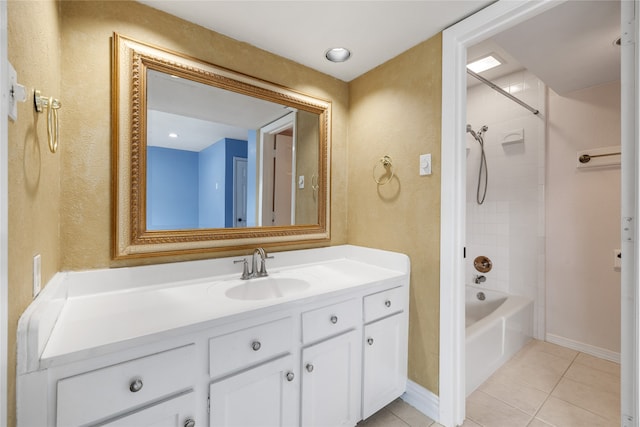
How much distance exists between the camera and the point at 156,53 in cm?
139

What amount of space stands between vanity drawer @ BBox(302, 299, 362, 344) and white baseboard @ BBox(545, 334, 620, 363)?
2.18 metres

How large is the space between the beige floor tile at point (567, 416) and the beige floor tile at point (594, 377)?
1.23 feet

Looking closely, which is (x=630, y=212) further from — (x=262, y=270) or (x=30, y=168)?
(x=30, y=168)

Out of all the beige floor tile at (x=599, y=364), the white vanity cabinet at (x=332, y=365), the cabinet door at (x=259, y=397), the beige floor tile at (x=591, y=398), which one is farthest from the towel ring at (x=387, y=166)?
the beige floor tile at (x=599, y=364)

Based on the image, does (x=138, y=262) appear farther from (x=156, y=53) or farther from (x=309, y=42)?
(x=309, y=42)

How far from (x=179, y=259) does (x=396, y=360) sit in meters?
1.36

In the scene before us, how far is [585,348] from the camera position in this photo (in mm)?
2326

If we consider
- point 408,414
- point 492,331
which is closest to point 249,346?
point 408,414

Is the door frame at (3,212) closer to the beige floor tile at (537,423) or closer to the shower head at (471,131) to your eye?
the beige floor tile at (537,423)

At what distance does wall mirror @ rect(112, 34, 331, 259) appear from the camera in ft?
4.36

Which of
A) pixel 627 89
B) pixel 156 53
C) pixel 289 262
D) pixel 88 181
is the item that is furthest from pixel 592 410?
pixel 156 53

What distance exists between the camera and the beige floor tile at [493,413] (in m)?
1.59

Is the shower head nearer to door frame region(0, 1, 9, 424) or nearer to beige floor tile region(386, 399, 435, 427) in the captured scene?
beige floor tile region(386, 399, 435, 427)

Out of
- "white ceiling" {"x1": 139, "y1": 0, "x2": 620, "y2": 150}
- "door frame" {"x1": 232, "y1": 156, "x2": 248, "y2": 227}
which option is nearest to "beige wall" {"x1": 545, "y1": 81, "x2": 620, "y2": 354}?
"white ceiling" {"x1": 139, "y1": 0, "x2": 620, "y2": 150}
